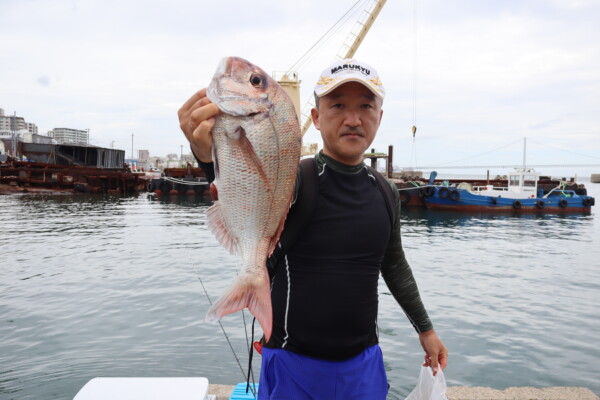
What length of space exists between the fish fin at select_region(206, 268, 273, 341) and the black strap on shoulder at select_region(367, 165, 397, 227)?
2.52ft

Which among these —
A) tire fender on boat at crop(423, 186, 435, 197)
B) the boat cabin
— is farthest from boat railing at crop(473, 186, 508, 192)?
tire fender on boat at crop(423, 186, 435, 197)

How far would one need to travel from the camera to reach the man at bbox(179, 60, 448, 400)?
71.9 inches

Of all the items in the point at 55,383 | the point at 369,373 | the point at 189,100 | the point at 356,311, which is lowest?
the point at 55,383

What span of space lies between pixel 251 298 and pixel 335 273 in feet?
1.45

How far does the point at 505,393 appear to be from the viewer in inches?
161

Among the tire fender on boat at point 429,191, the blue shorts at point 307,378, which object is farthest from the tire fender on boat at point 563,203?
the blue shorts at point 307,378

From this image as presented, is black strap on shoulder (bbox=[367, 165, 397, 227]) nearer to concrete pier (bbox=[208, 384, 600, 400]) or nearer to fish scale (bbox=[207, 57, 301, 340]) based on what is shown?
fish scale (bbox=[207, 57, 301, 340])

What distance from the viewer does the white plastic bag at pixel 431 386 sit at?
7.91 feet

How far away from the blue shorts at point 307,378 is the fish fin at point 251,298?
13.9 inches

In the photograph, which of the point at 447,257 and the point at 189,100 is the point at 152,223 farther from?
the point at 189,100

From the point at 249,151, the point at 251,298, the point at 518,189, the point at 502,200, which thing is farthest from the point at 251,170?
the point at 518,189

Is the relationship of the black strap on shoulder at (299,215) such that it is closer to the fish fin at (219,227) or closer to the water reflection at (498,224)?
the fish fin at (219,227)

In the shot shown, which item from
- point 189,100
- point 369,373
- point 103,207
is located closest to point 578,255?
point 369,373

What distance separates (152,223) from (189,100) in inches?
779
